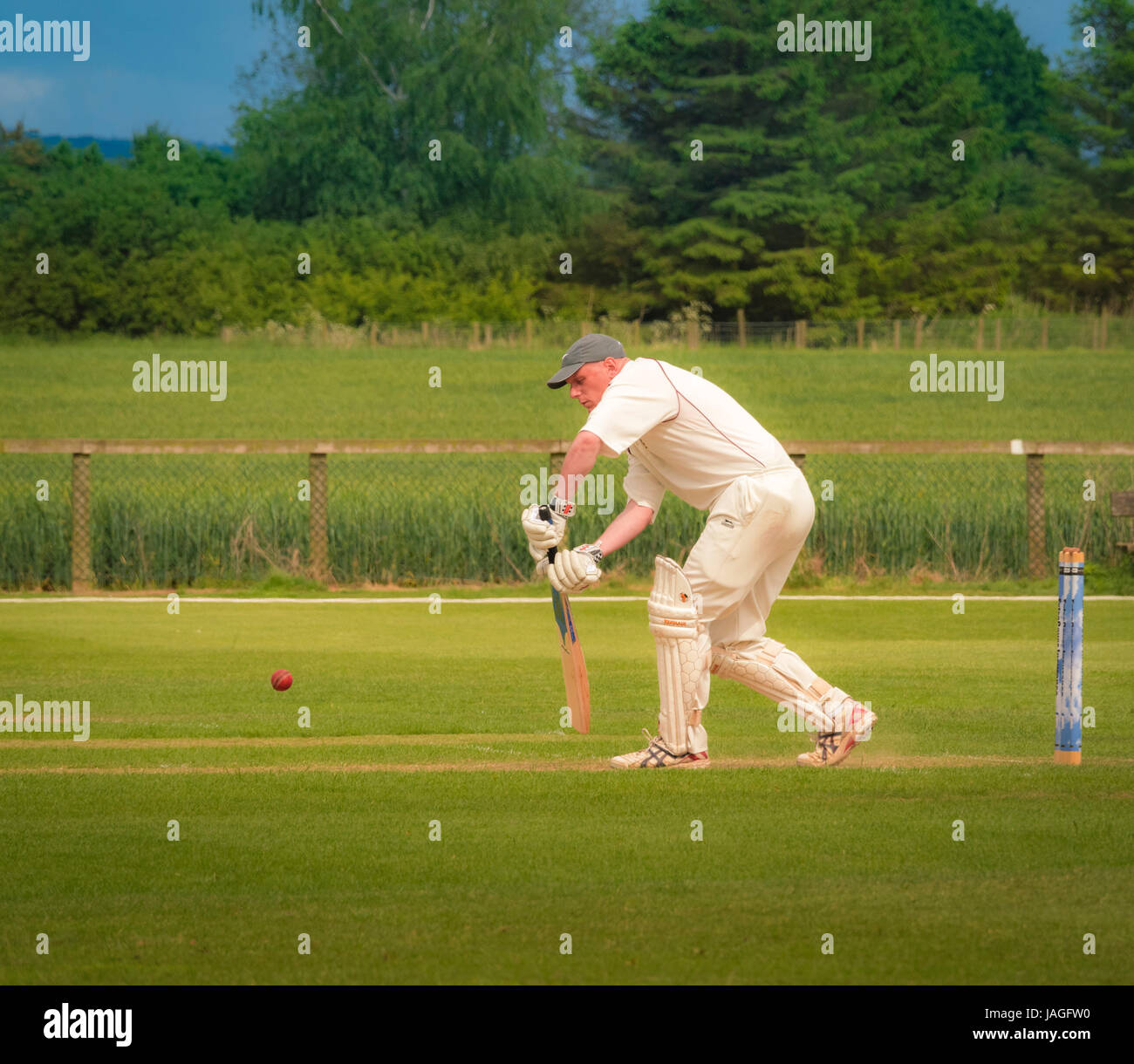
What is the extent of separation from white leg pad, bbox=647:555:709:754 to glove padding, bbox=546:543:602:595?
305mm

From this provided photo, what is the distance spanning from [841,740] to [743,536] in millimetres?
1113

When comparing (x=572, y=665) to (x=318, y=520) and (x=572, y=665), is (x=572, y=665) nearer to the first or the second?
(x=572, y=665)

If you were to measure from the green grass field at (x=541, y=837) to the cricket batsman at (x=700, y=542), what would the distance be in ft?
1.01

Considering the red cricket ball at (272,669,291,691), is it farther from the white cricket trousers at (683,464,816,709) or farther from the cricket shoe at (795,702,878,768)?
the cricket shoe at (795,702,878,768)

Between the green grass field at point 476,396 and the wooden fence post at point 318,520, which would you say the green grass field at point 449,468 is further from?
the wooden fence post at point 318,520

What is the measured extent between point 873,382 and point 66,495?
3246 cm

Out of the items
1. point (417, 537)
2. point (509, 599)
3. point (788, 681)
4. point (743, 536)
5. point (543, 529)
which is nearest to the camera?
point (543, 529)

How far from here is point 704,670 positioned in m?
8.53

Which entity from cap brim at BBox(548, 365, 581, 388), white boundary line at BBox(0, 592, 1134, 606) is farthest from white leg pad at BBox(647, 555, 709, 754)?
white boundary line at BBox(0, 592, 1134, 606)

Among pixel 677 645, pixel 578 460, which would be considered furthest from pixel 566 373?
pixel 677 645

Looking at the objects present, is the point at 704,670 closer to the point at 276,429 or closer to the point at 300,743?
the point at 300,743

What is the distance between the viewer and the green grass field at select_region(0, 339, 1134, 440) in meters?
44.6

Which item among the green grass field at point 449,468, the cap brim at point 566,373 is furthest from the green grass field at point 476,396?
the cap brim at point 566,373

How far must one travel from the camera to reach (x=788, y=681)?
28.1 ft
